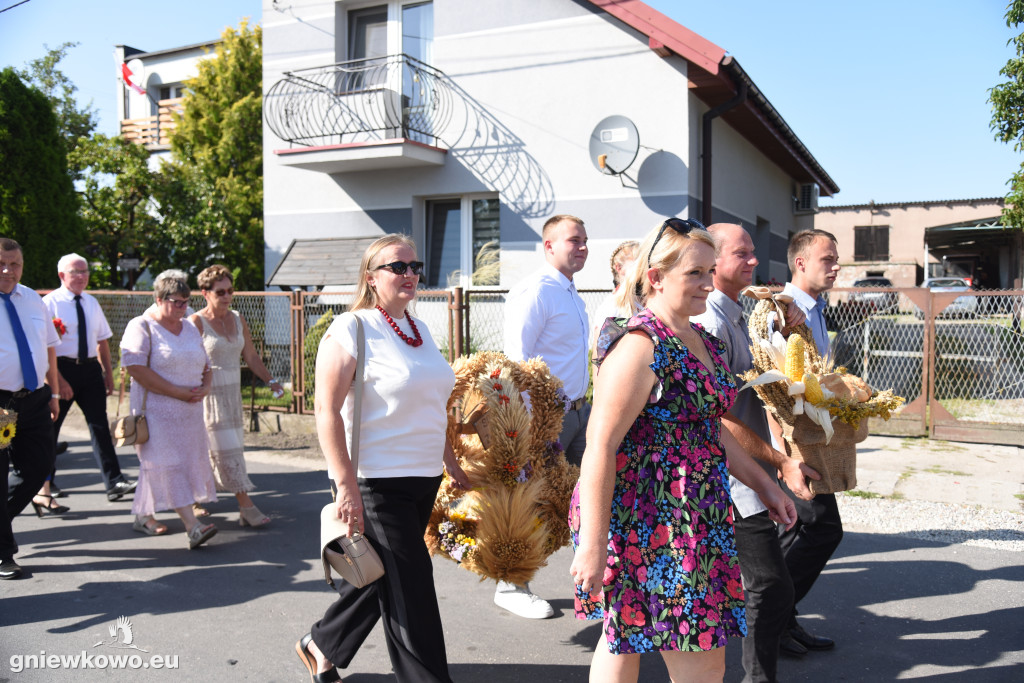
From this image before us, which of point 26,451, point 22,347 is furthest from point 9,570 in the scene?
point 22,347

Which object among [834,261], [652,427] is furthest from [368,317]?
[834,261]

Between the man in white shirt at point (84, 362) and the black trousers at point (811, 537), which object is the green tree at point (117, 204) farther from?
the black trousers at point (811, 537)

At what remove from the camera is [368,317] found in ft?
10.8

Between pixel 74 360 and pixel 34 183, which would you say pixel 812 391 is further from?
pixel 34 183

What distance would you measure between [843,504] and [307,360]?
6.94m

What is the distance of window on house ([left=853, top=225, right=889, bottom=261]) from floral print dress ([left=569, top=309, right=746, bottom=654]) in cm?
5035

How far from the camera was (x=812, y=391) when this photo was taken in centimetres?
325

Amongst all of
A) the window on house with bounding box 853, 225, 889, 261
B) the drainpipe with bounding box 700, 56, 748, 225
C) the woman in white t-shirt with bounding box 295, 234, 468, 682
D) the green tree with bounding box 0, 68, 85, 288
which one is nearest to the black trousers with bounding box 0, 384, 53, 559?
the woman in white t-shirt with bounding box 295, 234, 468, 682

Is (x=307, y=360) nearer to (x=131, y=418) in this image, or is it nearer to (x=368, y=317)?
(x=131, y=418)

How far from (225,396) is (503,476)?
3.42 meters

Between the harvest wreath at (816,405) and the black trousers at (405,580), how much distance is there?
1536 mm

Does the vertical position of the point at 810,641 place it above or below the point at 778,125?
below

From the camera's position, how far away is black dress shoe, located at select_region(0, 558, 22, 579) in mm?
A: 4953

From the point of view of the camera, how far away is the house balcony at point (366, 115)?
11672 millimetres
